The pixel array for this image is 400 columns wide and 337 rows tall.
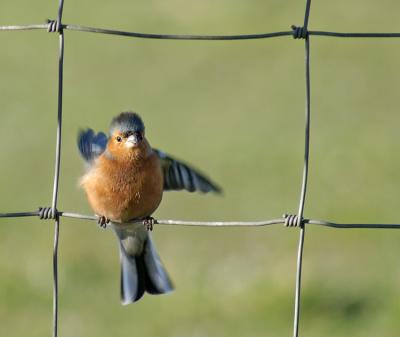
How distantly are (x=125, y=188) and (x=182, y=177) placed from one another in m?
0.41

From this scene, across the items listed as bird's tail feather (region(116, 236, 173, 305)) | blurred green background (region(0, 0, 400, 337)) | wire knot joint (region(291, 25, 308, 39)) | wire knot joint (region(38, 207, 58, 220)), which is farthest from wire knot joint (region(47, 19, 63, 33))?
blurred green background (region(0, 0, 400, 337))

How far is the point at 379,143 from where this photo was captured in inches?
393

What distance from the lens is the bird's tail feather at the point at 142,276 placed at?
5406 millimetres

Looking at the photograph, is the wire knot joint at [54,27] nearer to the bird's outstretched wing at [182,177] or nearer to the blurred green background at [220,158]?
the bird's outstretched wing at [182,177]

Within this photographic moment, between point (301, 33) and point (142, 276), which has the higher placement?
point (301, 33)

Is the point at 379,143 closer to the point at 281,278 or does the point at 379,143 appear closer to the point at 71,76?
the point at 281,278

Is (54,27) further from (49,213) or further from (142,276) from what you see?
(142,276)

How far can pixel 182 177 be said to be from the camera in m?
5.34

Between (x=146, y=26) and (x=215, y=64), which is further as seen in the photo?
(x=146, y=26)

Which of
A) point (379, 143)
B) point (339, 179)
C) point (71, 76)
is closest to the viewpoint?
point (339, 179)

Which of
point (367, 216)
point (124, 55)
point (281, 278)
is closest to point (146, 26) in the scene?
point (124, 55)

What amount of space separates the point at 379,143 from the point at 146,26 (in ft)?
15.8

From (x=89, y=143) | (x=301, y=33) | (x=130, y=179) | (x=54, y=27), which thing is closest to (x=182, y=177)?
(x=130, y=179)

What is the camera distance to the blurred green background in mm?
6973
